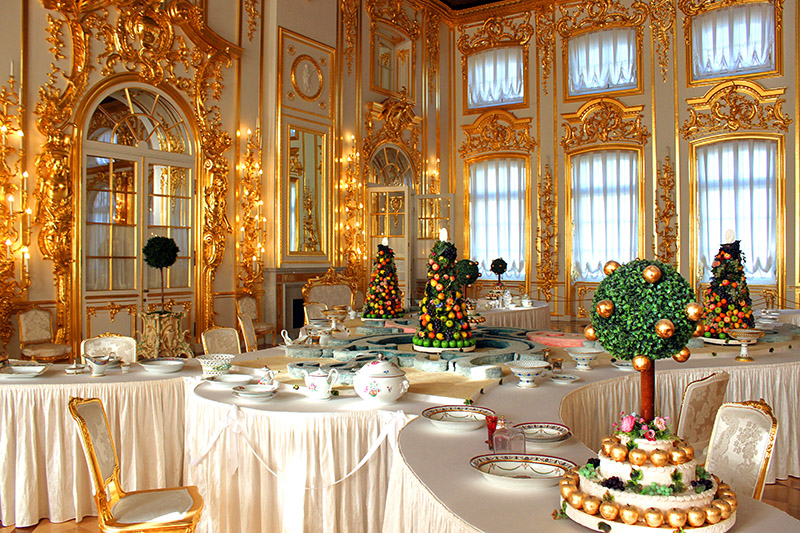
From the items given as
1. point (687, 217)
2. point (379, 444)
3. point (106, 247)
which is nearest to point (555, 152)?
point (687, 217)

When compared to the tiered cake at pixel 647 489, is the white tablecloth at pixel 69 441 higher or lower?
lower

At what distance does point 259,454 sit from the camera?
289 cm

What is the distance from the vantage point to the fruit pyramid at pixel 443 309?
4.16m

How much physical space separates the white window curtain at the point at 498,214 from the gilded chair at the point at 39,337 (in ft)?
27.5

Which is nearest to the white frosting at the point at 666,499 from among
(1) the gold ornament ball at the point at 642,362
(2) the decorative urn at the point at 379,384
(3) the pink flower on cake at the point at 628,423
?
(3) the pink flower on cake at the point at 628,423

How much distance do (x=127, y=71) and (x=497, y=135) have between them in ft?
24.9

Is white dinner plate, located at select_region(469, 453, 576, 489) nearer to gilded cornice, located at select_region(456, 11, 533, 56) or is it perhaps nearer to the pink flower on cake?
the pink flower on cake

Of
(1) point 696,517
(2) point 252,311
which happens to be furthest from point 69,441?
(2) point 252,311

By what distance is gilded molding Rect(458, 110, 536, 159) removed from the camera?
12.7m

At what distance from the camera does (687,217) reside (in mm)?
11344

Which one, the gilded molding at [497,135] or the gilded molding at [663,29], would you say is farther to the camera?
the gilded molding at [497,135]

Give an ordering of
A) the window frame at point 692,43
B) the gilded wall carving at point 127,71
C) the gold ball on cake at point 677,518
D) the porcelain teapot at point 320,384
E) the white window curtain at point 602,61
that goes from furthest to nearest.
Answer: the white window curtain at point 602,61
the window frame at point 692,43
the gilded wall carving at point 127,71
the porcelain teapot at point 320,384
the gold ball on cake at point 677,518

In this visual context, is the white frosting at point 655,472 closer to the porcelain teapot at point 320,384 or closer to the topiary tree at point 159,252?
the porcelain teapot at point 320,384

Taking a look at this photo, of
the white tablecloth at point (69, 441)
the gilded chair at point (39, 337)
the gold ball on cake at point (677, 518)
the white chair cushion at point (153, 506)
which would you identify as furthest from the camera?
the gilded chair at point (39, 337)
